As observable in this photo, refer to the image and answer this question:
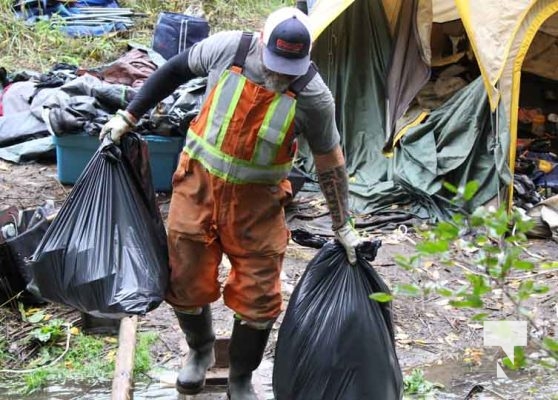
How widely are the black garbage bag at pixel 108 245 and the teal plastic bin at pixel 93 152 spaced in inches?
118

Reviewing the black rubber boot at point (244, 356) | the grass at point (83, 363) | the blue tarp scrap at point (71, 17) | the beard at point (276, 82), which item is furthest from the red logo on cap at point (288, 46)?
the blue tarp scrap at point (71, 17)

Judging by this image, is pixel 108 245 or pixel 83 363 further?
pixel 83 363

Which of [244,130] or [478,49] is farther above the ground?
[244,130]

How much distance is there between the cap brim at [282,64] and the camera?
9.97ft

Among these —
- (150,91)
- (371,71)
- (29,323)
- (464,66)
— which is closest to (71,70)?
(371,71)

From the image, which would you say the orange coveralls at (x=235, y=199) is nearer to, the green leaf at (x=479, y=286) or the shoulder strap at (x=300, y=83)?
the shoulder strap at (x=300, y=83)

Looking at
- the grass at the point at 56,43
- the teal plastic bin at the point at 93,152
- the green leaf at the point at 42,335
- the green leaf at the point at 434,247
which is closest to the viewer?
the green leaf at the point at 434,247

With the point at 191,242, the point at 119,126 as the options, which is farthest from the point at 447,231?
the point at 119,126

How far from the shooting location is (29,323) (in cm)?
457

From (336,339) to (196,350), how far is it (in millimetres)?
728

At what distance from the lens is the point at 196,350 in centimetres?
368

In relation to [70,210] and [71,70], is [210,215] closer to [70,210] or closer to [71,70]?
[70,210]

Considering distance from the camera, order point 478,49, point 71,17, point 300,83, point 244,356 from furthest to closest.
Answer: point 71,17 → point 478,49 → point 244,356 → point 300,83

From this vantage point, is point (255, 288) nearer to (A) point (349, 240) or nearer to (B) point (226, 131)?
(A) point (349, 240)
